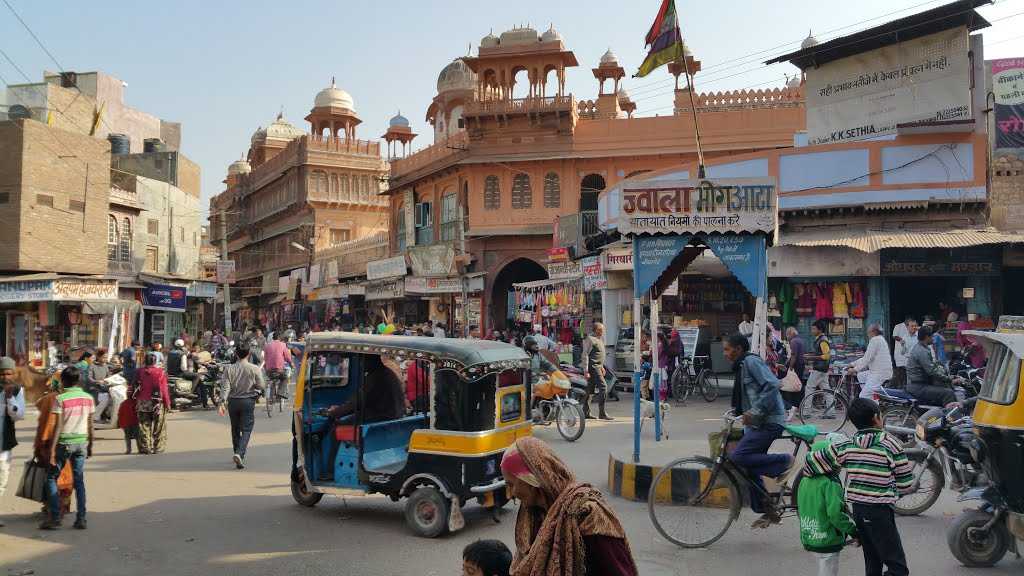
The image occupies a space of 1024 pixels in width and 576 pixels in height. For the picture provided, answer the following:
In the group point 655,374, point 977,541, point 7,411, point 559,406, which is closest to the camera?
point 977,541

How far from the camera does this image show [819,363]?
14.7 meters

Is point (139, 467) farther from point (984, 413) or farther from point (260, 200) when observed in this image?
point (260, 200)

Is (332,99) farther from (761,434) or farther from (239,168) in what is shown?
(761,434)

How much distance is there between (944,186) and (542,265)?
14579mm

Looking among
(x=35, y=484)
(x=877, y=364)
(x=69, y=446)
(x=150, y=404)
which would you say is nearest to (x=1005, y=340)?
(x=877, y=364)

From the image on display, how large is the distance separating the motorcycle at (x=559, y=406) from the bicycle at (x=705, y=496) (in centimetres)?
518

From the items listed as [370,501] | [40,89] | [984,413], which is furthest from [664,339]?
[40,89]

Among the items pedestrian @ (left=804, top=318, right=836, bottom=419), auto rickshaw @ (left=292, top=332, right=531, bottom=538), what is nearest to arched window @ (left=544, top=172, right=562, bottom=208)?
pedestrian @ (left=804, top=318, right=836, bottom=419)

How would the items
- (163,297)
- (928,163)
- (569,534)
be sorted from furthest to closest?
(163,297) → (928,163) → (569,534)

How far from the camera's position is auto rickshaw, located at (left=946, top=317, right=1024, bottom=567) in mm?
5309

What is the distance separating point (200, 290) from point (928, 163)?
23668mm

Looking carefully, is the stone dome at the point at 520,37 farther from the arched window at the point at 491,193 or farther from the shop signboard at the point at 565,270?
the shop signboard at the point at 565,270

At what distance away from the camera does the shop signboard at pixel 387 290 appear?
1288 inches

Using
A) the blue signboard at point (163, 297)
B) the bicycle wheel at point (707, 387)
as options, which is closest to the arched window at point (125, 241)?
the blue signboard at point (163, 297)
